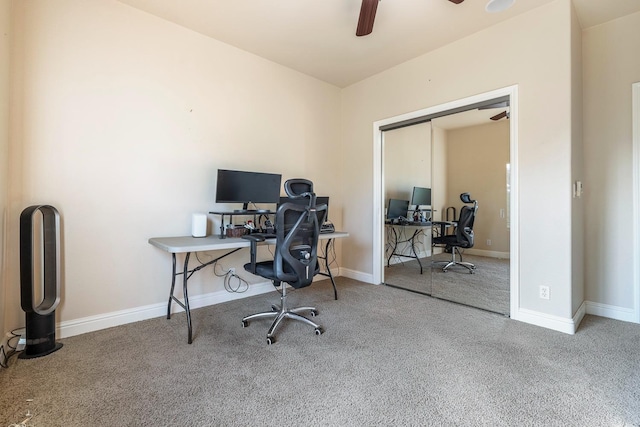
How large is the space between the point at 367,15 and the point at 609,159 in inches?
98.2

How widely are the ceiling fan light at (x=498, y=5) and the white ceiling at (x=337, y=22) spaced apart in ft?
0.17

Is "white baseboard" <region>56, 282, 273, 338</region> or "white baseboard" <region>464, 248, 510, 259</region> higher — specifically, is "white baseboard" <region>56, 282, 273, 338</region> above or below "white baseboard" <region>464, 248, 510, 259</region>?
below

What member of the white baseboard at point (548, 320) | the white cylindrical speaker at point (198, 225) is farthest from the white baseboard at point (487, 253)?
the white cylindrical speaker at point (198, 225)

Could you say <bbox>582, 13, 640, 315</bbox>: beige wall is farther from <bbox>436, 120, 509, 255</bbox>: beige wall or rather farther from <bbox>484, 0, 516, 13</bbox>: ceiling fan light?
<bbox>484, 0, 516, 13</bbox>: ceiling fan light

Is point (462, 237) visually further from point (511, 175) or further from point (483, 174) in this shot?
point (511, 175)

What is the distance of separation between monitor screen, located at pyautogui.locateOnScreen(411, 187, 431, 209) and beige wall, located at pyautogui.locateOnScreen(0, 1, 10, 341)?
12.1 ft

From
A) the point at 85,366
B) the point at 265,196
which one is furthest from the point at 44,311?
the point at 265,196

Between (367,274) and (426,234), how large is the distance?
91 centimetres

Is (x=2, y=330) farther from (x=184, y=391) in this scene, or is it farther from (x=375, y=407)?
(x=375, y=407)

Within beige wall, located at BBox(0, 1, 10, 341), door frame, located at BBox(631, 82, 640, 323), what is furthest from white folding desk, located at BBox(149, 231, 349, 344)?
door frame, located at BBox(631, 82, 640, 323)

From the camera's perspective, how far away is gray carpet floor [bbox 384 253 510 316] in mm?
2828

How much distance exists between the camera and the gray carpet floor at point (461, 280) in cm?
283

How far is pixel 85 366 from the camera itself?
184 centimetres

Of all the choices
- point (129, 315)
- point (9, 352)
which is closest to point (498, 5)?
point (129, 315)
